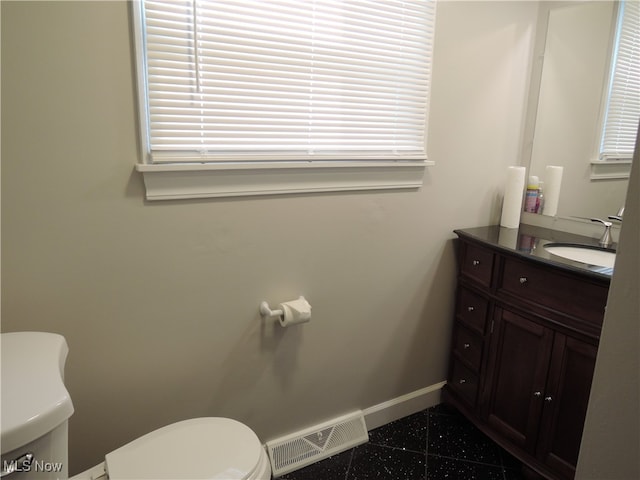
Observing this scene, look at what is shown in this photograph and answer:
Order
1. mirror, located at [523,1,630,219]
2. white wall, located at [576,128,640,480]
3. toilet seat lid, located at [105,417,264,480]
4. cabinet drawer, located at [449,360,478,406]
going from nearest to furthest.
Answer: white wall, located at [576,128,640,480] < toilet seat lid, located at [105,417,264,480] < mirror, located at [523,1,630,219] < cabinet drawer, located at [449,360,478,406]

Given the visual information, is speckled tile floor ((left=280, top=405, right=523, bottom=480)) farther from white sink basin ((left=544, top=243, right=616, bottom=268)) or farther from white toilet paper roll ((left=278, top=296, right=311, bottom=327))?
white sink basin ((left=544, top=243, right=616, bottom=268))

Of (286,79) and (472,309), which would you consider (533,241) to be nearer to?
(472,309)

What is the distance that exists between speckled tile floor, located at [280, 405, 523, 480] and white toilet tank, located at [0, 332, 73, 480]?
1.00 m

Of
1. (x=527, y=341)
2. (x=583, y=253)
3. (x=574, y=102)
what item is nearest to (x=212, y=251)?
(x=527, y=341)

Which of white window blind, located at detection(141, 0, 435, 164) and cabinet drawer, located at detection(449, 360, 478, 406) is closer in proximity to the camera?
white window blind, located at detection(141, 0, 435, 164)

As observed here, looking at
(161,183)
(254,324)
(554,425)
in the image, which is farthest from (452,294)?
(161,183)

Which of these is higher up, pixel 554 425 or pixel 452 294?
pixel 452 294

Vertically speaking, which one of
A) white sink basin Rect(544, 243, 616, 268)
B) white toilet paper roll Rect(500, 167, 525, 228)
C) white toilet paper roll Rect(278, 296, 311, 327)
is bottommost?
white toilet paper roll Rect(278, 296, 311, 327)

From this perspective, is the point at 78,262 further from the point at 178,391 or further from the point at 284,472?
the point at 284,472

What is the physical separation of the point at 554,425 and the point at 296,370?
97 centimetres

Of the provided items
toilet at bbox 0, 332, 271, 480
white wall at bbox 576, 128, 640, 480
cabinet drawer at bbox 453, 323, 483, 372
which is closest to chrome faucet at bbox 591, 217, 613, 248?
cabinet drawer at bbox 453, 323, 483, 372

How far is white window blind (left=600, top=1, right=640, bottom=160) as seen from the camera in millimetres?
1658

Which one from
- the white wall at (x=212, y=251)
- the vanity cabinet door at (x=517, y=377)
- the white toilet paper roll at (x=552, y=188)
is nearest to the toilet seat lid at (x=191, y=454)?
the white wall at (x=212, y=251)

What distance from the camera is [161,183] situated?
4.17 feet
